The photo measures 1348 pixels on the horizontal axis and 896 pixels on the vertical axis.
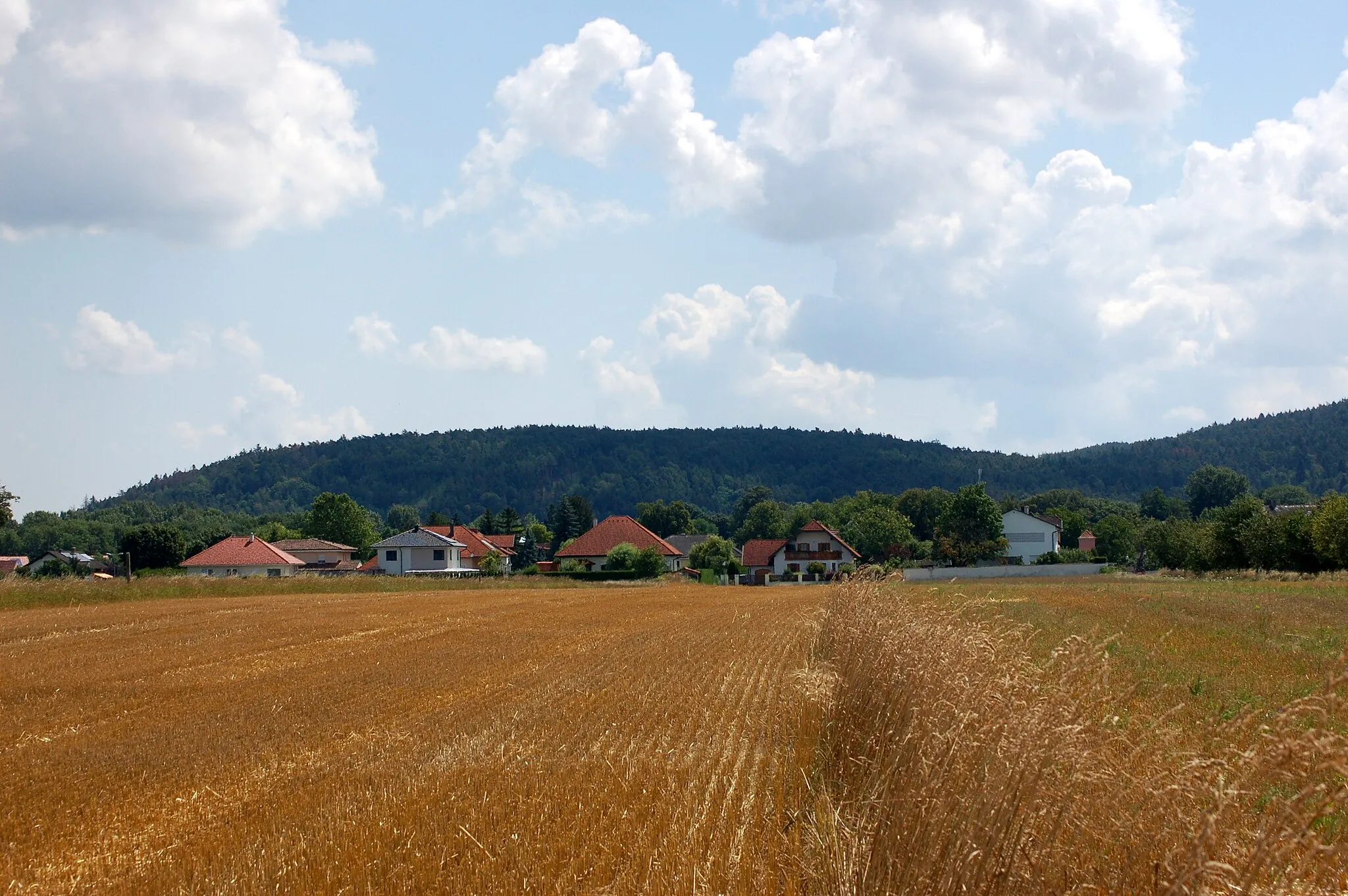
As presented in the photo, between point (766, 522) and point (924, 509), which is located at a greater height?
point (924, 509)

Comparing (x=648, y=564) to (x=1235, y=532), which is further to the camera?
(x=648, y=564)

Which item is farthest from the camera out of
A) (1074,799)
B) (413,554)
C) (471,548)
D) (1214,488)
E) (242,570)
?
(1214,488)

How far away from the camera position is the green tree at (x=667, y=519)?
186875 mm

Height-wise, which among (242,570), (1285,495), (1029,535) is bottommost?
Answer: (1029,535)

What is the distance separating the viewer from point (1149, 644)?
20531 mm

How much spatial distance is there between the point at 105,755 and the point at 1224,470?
198 metres

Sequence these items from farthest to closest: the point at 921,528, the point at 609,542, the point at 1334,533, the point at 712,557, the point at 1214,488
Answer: the point at 1214,488 → the point at 921,528 → the point at 609,542 → the point at 712,557 → the point at 1334,533

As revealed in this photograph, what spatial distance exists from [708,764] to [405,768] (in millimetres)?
3265

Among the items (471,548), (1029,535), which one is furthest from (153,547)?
(1029,535)

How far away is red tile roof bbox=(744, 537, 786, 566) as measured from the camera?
120 metres

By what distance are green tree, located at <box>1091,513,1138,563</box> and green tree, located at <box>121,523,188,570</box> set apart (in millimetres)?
108813

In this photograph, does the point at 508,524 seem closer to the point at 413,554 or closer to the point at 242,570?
the point at 413,554

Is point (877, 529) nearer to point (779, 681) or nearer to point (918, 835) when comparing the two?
point (779, 681)

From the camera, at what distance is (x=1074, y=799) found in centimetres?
520
